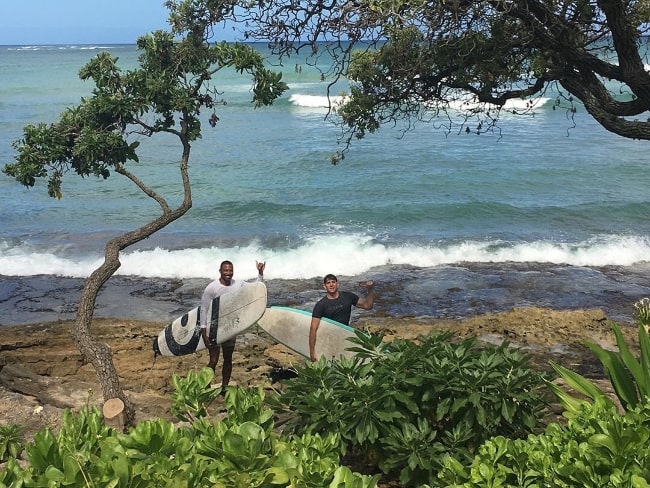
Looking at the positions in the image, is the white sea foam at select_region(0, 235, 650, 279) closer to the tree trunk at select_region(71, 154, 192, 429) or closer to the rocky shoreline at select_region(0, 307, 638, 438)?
the rocky shoreline at select_region(0, 307, 638, 438)

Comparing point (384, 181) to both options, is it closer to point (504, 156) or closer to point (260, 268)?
point (504, 156)

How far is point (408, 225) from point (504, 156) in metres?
10.0

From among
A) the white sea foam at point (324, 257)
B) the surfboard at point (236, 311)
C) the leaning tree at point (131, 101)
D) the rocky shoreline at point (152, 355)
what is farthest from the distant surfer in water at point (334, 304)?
the white sea foam at point (324, 257)

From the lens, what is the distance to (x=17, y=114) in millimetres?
38688

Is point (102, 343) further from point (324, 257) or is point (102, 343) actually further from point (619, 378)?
point (324, 257)

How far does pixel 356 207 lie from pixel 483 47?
1340 centimetres

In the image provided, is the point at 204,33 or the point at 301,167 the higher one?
the point at 204,33

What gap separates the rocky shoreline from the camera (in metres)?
7.32

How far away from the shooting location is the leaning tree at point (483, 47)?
19.5 feet

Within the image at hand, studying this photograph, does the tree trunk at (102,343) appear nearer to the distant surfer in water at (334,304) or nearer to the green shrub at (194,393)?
the distant surfer in water at (334,304)

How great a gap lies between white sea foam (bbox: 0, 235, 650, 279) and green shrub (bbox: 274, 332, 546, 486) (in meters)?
9.57

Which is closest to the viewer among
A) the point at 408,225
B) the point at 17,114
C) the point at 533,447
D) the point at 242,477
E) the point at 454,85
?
the point at 242,477

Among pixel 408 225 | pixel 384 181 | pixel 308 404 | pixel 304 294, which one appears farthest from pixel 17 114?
pixel 308 404

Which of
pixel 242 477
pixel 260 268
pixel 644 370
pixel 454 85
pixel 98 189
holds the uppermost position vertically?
pixel 454 85
